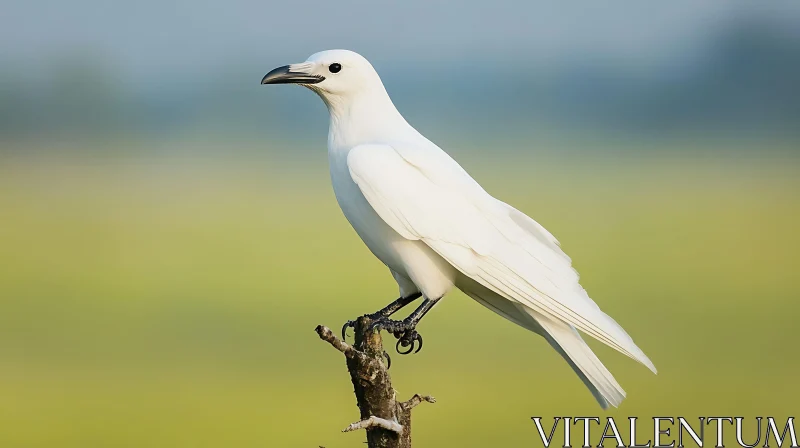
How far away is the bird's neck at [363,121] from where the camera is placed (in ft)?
17.2

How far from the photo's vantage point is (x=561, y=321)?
16.2ft

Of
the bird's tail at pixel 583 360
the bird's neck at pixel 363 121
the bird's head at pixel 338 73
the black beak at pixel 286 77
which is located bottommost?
the bird's tail at pixel 583 360

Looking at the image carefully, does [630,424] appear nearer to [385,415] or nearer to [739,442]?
[739,442]

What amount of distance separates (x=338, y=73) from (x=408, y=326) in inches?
62.3

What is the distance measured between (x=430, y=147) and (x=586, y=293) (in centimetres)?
125

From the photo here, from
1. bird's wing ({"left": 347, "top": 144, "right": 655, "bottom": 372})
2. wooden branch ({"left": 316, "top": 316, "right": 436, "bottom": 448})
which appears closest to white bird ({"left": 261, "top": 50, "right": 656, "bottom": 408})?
bird's wing ({"left": 347, "top": 144, "right": 655, "bottom": 372})

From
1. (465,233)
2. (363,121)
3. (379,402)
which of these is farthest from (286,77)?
(379,402)

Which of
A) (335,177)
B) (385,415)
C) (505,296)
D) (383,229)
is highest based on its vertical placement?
(335,177)

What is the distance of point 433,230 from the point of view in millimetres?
4871

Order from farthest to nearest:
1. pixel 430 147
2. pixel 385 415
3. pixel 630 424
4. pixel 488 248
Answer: pixel 630 424 < pixel 430 147 < pixel 488 248 < pixel 385 415

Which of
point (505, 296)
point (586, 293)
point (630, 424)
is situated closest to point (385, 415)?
point (505, 296)

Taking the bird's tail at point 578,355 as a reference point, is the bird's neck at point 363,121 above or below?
above

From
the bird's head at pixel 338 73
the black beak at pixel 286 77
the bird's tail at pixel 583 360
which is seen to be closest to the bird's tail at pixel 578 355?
the bird's tail at pixel 583 360

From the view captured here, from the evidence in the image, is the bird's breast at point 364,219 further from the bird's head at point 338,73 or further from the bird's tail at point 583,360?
the bird's tail at point 583,360
